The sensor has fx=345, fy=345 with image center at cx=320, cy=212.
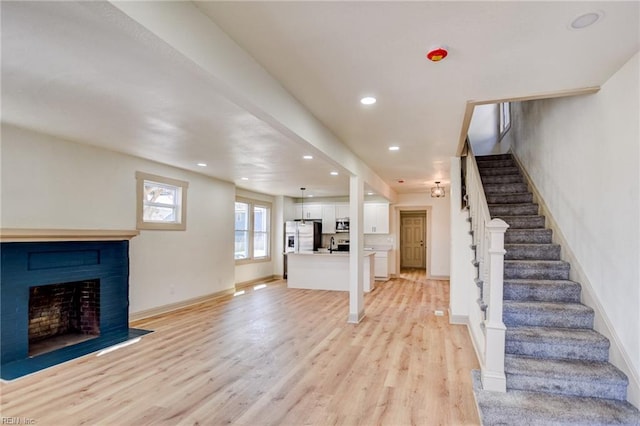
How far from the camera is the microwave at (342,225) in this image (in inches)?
388

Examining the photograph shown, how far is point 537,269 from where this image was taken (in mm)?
3625

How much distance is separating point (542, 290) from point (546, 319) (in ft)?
1.07

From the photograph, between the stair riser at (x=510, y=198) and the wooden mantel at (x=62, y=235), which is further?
the stair riser at (x=510, y=198)

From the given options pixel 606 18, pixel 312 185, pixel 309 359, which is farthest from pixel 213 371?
pixel 312 185

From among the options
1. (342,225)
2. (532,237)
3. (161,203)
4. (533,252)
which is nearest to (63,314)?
(161,203)

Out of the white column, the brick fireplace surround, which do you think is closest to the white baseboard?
the brick fireplace surround

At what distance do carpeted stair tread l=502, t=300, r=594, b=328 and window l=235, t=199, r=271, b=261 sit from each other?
20.8 feet

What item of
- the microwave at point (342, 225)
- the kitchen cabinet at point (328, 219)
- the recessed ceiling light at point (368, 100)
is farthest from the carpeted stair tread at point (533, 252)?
the kitchen cabinet at point (328, 219)

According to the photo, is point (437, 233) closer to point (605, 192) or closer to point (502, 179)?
point (502, 179)

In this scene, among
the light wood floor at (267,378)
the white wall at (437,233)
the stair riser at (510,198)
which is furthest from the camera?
the white wall at (437,233)

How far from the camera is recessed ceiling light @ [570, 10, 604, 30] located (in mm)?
1836

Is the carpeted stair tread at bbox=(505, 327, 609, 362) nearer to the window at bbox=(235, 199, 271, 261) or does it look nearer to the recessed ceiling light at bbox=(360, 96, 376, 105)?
the recessed ceiling light at bbox=(360, 96, 376, 105)

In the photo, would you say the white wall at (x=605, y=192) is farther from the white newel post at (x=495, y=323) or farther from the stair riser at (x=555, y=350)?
the white newel post at (x=495, y=323)

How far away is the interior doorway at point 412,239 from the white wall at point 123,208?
698 centimetres
